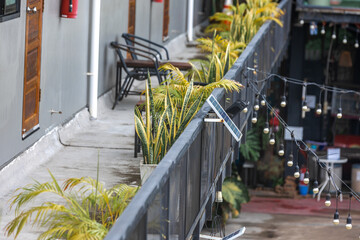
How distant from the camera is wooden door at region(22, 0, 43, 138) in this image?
8.92 metres

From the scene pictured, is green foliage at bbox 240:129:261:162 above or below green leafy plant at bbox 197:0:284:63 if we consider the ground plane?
below

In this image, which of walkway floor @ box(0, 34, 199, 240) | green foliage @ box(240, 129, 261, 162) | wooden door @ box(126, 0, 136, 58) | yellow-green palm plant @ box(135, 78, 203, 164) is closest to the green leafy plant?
wooden door @ box(126, 0, 136, 58)

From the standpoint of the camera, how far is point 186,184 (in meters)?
6.56

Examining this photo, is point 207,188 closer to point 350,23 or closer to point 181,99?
point 181,99

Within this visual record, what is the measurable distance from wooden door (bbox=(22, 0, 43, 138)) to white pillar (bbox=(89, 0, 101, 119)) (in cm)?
208

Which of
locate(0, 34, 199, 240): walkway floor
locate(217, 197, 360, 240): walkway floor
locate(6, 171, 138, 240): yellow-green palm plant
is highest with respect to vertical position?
locate(6, 171, 138, 240): yellow-green palm plant

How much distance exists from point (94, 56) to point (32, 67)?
2.37 metres

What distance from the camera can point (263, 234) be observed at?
18234 millimetres

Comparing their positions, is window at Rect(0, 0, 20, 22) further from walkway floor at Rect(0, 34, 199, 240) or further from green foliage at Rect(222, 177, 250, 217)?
green foliage at Rect(222, 177, 250, 217)

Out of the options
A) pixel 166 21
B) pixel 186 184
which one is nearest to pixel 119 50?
pixel 166 21

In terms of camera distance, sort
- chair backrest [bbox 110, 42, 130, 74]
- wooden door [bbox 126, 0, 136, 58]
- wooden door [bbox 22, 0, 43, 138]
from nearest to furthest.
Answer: wooden door [bbox 22, 0, 43, 138] → chair backrest [bbox 110, 42, 130, 74] → wooden door [bbox 126, 0, 136, 58]

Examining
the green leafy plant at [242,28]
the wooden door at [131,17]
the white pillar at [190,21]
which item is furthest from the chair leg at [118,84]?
the white pillar at [190,21]

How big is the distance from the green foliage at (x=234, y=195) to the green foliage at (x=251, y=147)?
1.92 m

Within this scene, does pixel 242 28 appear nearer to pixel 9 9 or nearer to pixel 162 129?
pixel 9 9
